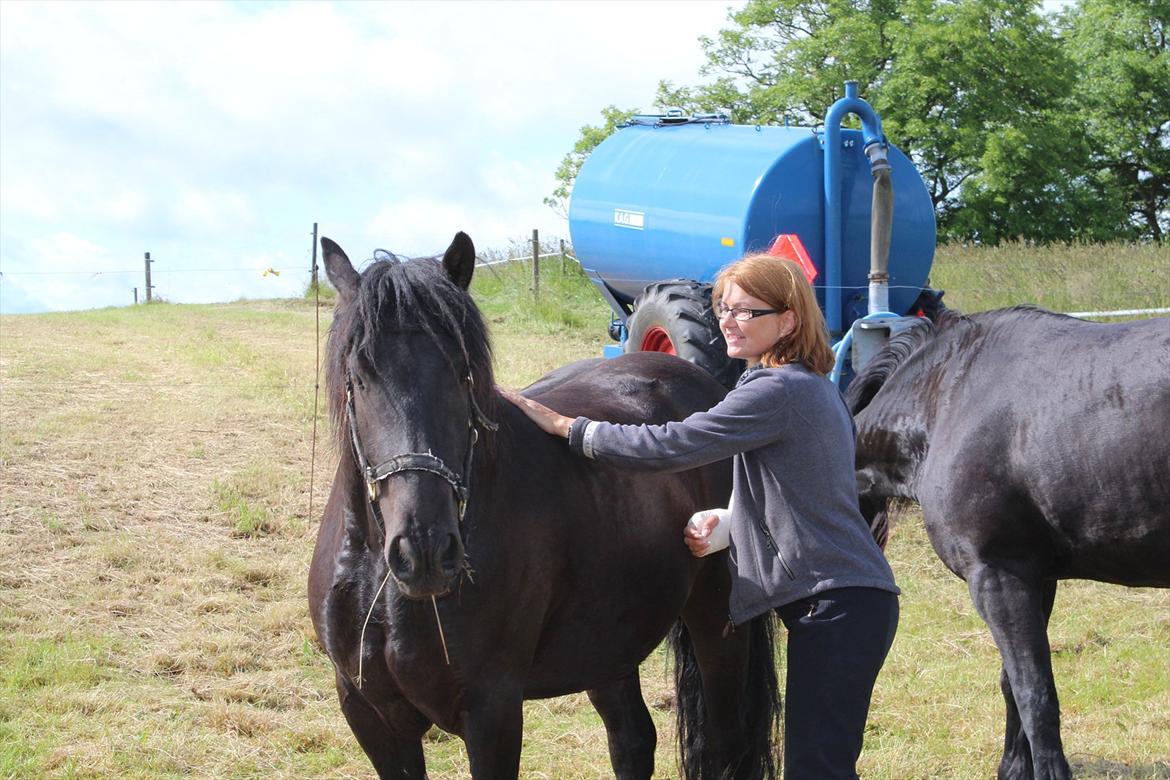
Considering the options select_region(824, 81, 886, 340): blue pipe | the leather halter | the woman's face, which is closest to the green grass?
select_region(824, 81, 886, 340): blue pipe

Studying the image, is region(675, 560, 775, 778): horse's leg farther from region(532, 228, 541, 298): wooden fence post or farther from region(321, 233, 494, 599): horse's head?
region(532, 228, 541, 298): wooden fence post

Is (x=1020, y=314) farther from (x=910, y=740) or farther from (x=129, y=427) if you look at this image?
(x=129, y=427)

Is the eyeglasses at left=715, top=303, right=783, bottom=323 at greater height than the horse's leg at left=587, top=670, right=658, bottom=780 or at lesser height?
greater

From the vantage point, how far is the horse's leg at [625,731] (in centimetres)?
373

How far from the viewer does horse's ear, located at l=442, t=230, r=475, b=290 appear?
2.65 m

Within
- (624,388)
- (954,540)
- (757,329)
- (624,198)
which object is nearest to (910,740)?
(954,540)

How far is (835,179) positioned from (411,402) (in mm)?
5428

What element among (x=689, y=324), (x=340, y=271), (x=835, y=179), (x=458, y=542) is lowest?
(x=458, y=542)

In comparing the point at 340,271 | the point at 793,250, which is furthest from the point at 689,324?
the point at 340,271

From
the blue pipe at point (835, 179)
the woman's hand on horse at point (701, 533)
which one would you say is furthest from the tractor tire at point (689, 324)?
the woman's hand on horse at point (701, 533)

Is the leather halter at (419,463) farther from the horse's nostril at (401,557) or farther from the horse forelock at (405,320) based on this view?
the horse's nostril at (401,557)

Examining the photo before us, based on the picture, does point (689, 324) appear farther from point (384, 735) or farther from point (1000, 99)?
point (1000, 99)

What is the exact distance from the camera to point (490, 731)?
8.75 feet

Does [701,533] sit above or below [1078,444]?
below
